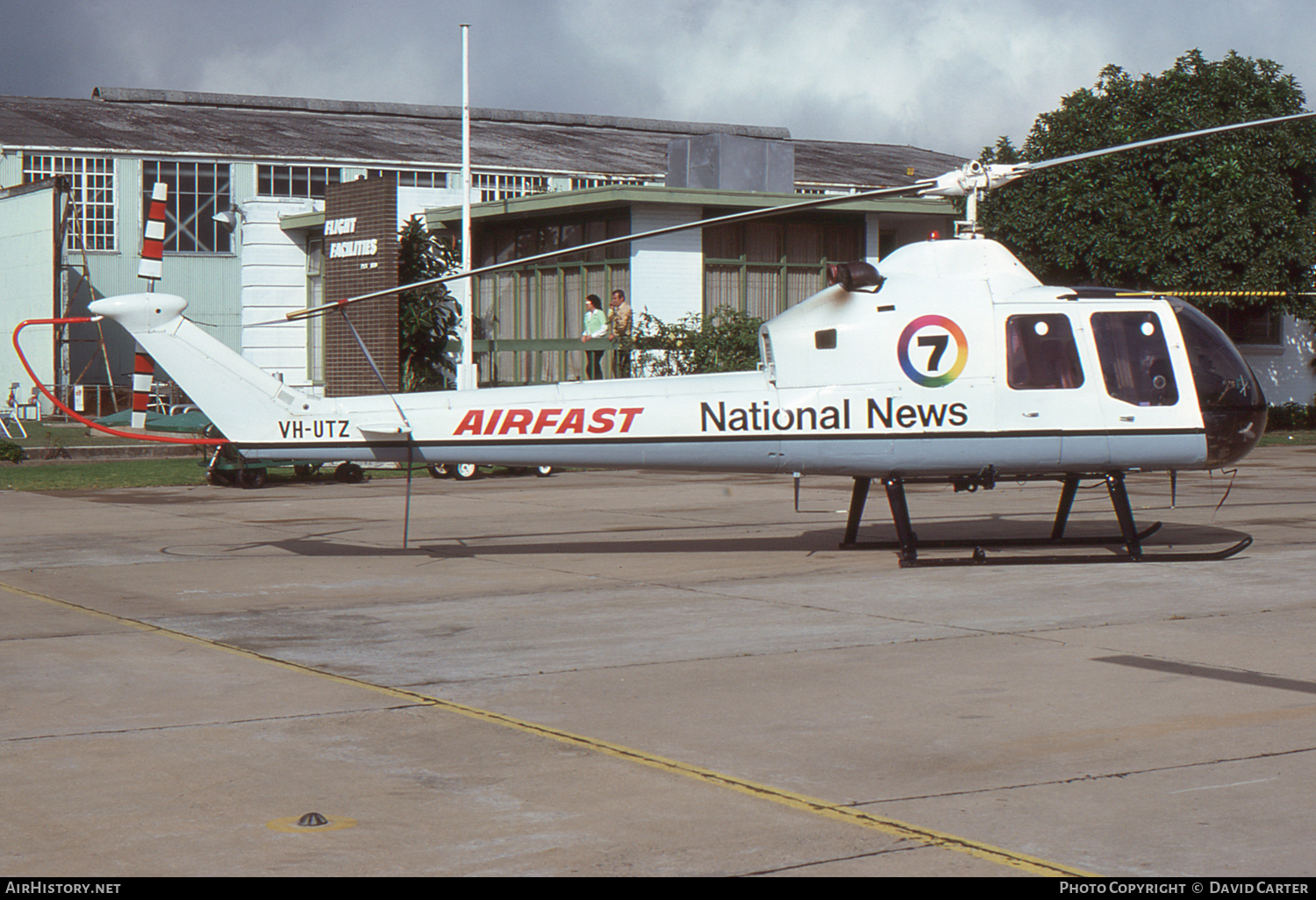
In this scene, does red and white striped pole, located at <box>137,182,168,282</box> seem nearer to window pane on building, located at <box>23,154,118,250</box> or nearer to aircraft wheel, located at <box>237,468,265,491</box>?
aircraft wheel, located at <box>237,468,265,491</box>

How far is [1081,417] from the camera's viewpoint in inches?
508

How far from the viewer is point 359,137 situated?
170 feet

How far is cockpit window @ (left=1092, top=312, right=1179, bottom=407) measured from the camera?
12930 mm

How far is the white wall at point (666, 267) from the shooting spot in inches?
1184

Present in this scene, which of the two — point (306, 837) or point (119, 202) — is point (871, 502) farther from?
point (119, 202)

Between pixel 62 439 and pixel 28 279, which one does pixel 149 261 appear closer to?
pixel 62 439

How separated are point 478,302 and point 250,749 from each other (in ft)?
94.1

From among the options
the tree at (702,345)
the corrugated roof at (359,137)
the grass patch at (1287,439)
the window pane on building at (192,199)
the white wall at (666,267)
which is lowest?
the grass patch at (1287,439)

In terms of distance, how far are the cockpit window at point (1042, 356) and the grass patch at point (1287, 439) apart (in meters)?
19.9

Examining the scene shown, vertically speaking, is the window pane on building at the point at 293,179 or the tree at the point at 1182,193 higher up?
the window pane on building at the point at 293,179

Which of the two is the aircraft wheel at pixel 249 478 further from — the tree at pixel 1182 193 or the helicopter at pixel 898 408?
the tree at pixel 1182 193

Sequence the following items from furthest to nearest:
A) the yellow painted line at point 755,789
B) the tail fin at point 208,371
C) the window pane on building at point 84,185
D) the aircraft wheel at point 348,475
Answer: the window pane on building at point 84,185
the aircraft wheel at point 348,475
the tail fin at point 208,371
the yellow painted line at point 755,789

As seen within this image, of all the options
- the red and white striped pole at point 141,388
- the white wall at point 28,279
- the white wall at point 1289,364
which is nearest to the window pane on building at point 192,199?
the white wall at point 28,279
